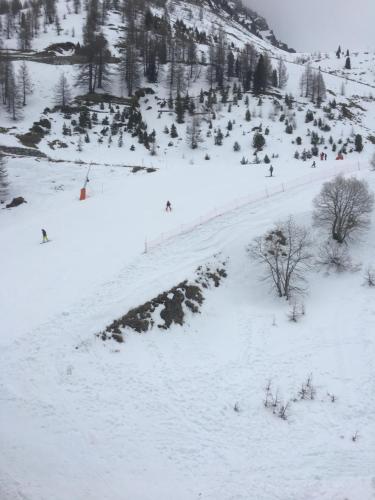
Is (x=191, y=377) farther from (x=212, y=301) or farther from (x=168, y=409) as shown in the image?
(x=212, y=301)

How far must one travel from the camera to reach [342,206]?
26656 millimetres

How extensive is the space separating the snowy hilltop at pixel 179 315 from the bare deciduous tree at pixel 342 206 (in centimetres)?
15

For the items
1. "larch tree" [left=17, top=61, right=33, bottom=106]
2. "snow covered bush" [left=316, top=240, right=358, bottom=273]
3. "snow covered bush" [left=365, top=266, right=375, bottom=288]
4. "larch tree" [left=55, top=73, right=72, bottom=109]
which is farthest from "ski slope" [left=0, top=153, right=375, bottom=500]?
"larch tree" [left=17, top=61, right=33, bottom=106]

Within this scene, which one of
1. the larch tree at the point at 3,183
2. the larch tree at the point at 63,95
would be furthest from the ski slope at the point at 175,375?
the larch tree at the point at 63,95

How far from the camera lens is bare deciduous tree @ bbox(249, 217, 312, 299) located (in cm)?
2354

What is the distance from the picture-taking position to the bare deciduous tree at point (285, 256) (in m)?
23.5

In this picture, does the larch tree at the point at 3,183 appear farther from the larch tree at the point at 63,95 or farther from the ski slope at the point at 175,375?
the larch tree at the point at 63,95

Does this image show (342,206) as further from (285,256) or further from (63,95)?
(63,95)

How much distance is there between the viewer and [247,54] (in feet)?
257

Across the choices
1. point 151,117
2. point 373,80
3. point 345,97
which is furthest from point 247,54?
point 373,80

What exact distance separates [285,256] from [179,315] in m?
9.29

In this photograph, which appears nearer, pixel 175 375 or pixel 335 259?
pixel 175 375

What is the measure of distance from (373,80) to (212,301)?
115589mm

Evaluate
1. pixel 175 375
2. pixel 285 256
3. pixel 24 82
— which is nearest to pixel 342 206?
pixel 285 256
